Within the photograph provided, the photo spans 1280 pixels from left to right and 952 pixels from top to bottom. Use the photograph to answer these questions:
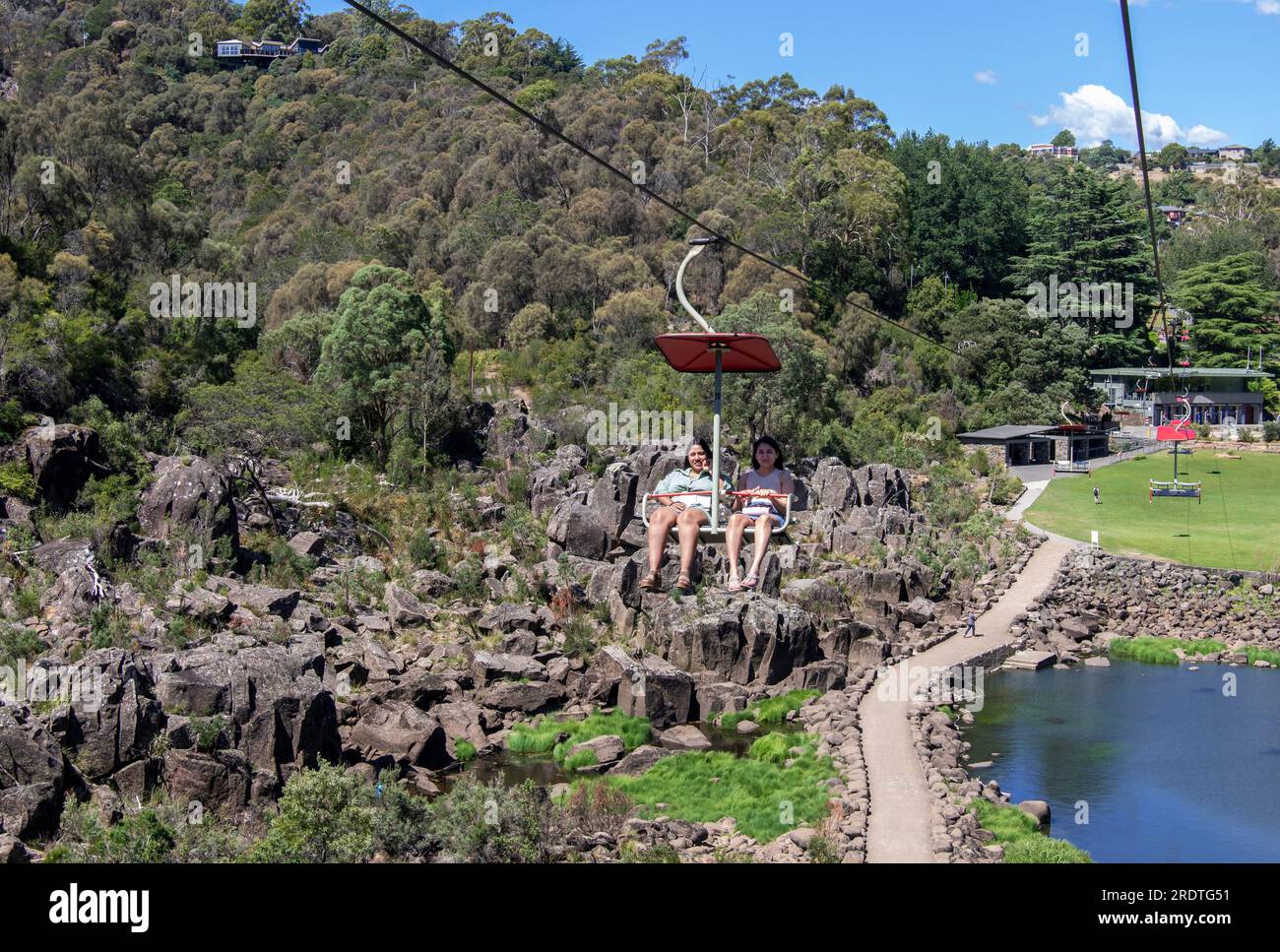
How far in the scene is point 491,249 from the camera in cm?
6494

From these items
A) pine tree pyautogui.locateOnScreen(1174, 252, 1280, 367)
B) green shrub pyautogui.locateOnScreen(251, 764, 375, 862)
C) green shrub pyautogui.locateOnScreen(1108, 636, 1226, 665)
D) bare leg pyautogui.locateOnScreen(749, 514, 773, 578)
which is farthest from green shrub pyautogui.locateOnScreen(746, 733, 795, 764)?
pine tree pyautogui.locateOnScreen(1174, 252, 1280, 367)

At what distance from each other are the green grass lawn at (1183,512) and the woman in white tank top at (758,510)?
34033 mm

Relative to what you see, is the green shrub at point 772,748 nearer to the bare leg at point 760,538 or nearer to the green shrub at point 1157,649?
the green shrub at point 1157,649

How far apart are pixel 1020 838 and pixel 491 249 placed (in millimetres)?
49015

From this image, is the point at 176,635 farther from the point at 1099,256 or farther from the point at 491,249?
the point at 1099,256

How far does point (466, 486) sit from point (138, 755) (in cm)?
1988

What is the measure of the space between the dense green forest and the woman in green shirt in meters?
26.1

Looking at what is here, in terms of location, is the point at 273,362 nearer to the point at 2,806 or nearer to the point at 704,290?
the point at 704,290

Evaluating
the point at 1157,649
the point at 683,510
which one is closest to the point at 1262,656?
the point at 1157,649

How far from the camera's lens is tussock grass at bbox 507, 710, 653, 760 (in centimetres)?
2633

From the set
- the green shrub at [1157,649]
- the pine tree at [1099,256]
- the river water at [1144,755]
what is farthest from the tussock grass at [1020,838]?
the pine tree at [1099,256]

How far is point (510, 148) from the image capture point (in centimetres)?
7962

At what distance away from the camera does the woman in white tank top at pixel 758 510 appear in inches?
442
